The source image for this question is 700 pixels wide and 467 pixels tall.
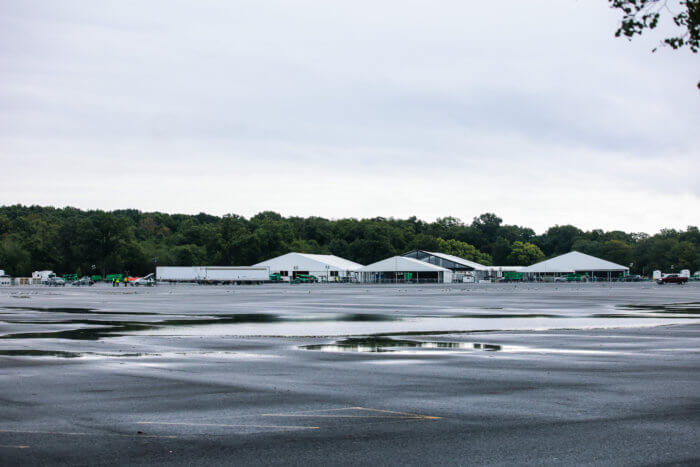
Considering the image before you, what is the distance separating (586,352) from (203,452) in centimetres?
1273

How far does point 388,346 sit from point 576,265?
143677 millimetres

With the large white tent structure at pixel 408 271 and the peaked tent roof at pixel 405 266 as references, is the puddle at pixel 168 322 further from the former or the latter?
the large white tent structure at pixel 408 271

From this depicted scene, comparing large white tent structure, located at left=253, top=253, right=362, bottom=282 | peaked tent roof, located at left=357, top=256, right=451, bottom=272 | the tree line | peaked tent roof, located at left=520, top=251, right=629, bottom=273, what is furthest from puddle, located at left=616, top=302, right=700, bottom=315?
the tree line

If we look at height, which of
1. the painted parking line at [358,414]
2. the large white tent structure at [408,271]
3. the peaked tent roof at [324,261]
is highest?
the peaked tent roof at [324,261]

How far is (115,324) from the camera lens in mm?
28250

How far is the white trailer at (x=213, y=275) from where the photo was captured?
138 m

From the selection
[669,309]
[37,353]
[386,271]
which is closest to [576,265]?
[386,271]

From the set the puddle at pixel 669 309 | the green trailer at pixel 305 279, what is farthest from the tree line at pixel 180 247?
the puddle at pixel 669 309

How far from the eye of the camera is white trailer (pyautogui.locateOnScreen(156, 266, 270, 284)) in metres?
138

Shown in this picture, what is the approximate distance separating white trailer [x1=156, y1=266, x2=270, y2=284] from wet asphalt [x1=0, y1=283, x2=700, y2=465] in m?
117

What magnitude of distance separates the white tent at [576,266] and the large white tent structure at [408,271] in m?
26.4

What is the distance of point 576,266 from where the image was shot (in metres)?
155

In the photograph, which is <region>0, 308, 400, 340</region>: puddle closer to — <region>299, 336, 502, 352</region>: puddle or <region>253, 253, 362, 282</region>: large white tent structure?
<region>299, 336, 502, 352</region>: puddle

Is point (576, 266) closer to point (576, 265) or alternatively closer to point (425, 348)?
point (576, 265)
